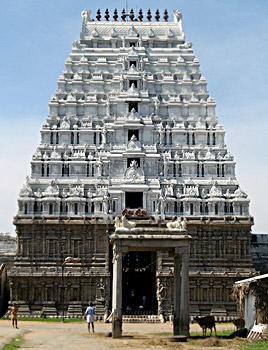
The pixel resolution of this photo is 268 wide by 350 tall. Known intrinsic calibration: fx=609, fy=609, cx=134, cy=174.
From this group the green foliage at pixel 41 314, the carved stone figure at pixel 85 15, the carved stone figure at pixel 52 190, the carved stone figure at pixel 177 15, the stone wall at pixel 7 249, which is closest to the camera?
the green foliage at pixel 41 314

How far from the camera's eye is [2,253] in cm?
7688

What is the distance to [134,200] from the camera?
7262 centimetres

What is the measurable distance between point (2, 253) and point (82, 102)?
21.7 metres

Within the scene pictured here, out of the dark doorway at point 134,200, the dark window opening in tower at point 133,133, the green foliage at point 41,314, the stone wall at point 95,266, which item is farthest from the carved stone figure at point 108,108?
the green foliage at point 41,314

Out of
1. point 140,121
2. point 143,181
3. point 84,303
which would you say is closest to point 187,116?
point 140,121

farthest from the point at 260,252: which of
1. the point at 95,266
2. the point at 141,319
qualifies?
the point at 95,266

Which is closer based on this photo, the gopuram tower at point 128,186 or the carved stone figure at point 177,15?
the gopuram tower at point 128,186

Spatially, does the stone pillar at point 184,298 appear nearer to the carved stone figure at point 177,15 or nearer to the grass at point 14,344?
the grass at point 14,344

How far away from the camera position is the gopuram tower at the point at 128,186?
6862cm

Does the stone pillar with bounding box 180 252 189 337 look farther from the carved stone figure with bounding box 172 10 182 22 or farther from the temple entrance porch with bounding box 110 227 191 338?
the carved stone figure with bounding box 172 10 182 22

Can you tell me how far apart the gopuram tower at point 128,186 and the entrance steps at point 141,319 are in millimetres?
1285

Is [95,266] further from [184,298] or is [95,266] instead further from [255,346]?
[255,346]

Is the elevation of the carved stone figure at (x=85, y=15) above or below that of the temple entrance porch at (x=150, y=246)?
above

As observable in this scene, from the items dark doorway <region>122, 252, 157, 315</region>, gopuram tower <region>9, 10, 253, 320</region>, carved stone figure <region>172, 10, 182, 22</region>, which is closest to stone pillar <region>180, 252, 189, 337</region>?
gopuram tower <region>9, 10, 253, 320</region>
